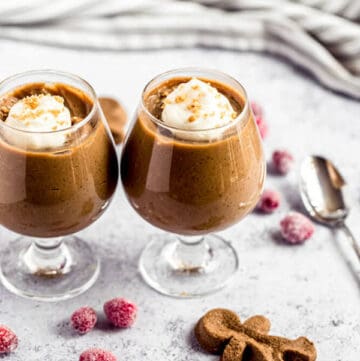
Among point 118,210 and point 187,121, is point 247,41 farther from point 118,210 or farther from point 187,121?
point 187,121

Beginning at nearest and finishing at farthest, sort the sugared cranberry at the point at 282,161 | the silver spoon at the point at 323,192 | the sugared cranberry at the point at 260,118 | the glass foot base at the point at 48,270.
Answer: the glass foot base at the point at 48,270
the silver spoon at the point at 323,192
the sugared cranberry at the point at 282,161
the sugared cranberry at the point at 260,118

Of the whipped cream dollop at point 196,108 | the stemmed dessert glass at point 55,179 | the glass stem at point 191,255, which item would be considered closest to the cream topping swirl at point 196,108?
the whipped cream dollop at point 196,108

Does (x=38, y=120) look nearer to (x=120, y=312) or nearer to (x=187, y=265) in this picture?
(x=120, y=312)

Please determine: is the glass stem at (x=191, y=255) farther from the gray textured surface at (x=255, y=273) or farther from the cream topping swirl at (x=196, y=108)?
the cream topping swirl at (x=196, y=108)

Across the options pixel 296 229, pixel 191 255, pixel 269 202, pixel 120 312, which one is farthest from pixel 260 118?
pixel 120 312

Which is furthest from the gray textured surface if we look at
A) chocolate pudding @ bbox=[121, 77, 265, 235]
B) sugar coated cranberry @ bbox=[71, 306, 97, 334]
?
chocolate pudding @ bbox=[121, 77, 265, 235]

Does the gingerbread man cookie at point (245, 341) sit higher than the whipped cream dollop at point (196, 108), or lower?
lower

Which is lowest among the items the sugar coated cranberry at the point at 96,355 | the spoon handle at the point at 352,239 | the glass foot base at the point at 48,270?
the glass foot base at the point at 48,270

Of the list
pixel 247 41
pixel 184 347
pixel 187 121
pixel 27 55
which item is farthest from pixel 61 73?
pixel 247 41
